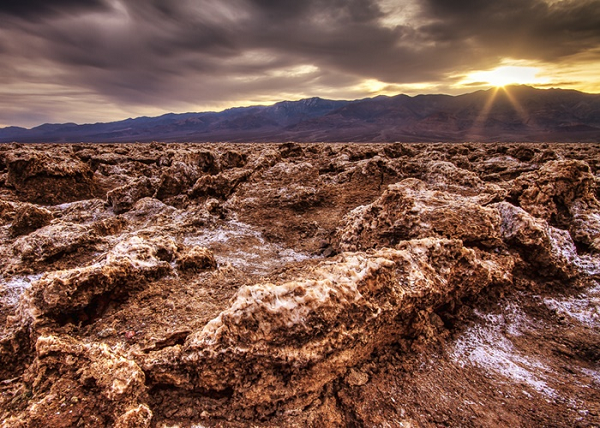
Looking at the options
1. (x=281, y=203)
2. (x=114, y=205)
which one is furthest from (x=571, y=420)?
(x=114, y=205)

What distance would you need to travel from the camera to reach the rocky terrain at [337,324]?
94.3 inches

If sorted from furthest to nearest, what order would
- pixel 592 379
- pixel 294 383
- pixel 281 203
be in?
pixel 281 203 → pixel 592 379 → pixel 294 383

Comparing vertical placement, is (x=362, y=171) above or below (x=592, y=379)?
above

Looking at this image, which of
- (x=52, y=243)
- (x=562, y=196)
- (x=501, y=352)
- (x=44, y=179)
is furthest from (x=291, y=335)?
(x=44, y=179)

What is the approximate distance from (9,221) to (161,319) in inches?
260

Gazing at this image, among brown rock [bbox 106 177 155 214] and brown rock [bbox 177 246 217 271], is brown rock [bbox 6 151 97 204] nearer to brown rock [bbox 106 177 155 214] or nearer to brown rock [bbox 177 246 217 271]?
brown rock [bbox 106 177 155 214]

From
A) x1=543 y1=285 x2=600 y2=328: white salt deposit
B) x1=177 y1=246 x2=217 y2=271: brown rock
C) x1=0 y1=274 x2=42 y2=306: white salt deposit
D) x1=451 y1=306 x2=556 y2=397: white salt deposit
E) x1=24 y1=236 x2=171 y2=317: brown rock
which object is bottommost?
x1=451 y1=306 x2=556 y2=397: white salt deposit

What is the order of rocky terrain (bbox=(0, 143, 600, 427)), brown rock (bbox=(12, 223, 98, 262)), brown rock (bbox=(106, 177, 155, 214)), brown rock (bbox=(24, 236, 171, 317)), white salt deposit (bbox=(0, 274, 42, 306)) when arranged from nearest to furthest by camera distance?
rocky terrain (bbox=(0, 143, 600, 427))
brown rock (bbox=(24, 236, 171, 317))
white salt deposit (bbox=(0, 274, 42, 306))
brown rock (bbox=(12, 223, 98, 262))
brown rock (bbox=(106, 177, 155, 214))

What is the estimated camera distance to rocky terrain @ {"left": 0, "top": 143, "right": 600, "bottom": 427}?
239 centimetres

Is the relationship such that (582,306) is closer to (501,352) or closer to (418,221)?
(501,352)

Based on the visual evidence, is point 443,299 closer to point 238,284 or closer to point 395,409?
point 395,409

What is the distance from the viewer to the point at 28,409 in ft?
7.01

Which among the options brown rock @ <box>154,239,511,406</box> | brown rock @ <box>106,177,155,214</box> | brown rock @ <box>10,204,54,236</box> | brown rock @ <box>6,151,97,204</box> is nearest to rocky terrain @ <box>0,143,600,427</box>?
brown rock @ <box>154,239,511,406</box>

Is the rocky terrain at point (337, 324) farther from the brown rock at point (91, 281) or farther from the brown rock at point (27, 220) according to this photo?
the brown rock at point (27, 220)
